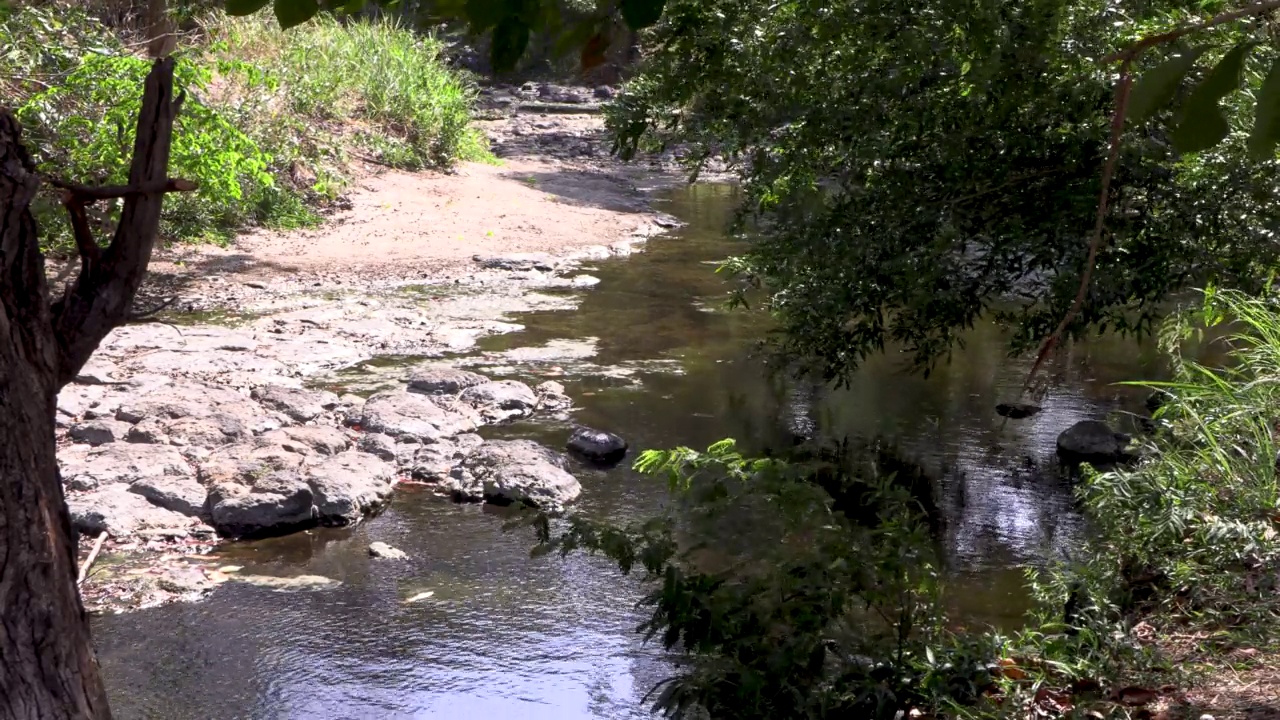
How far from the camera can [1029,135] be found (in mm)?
5641

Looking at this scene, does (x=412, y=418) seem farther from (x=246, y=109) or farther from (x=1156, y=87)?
(x=246, y=109)

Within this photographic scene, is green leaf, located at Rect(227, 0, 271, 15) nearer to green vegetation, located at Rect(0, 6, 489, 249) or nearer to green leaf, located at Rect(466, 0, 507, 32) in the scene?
green leaf, located at Rect(466, 0, 507, 32)

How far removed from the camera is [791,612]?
416cm

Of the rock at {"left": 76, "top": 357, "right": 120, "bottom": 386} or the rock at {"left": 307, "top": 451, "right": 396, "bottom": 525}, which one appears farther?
the rock at {"left": 76, "top": 357, "right": 120, "bottom": 386}

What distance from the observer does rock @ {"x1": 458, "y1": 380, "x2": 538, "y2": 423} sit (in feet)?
27.0

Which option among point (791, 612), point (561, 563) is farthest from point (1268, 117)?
point (561, 563)

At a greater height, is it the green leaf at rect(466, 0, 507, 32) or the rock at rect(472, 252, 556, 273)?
the green leaf at rect(466, 0, 507, 32)

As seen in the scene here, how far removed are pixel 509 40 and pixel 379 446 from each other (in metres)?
5.31

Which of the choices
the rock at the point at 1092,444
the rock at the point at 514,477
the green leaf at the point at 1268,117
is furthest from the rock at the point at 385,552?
the green leaf at the point at 1268,117

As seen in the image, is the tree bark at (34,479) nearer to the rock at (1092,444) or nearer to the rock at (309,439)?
the rock at (309,439)

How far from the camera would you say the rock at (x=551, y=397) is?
848cm

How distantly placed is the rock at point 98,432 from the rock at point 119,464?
3.5 inches

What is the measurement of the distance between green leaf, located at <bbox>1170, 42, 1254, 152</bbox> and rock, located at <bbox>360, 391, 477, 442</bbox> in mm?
6101

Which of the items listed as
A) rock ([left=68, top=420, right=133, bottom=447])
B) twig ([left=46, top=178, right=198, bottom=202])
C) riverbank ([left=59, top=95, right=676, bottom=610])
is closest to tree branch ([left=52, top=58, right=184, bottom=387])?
twig ([left=46, top=178, right=198, bottom=202])
